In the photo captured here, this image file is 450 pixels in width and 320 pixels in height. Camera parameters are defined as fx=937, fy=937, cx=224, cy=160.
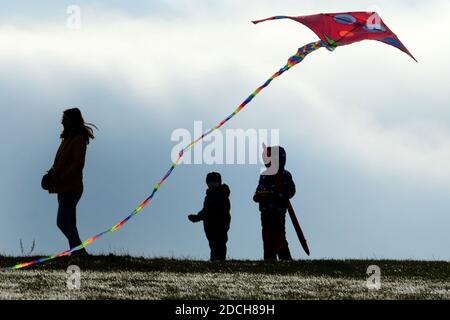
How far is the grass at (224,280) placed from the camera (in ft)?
38.4

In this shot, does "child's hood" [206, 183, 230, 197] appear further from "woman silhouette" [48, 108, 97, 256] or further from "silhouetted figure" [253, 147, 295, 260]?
"woman silhouette" [48, 108, 97, 256]

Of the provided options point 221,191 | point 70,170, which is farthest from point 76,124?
point 221,191

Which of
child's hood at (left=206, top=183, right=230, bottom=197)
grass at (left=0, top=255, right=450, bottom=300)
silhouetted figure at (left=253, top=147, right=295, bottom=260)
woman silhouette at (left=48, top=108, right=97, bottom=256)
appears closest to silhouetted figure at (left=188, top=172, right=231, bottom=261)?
child's hood at (left=206, top=183, right=230, bottom=197)

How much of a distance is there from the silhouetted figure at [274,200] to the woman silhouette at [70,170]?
3.20 meters

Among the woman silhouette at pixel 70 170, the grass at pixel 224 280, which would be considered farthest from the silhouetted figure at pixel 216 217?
the woman silhouette at pixel 70 170

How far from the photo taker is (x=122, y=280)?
13016mm

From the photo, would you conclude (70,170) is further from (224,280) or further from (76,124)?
(224,280)

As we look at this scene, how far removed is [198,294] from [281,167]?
5180mm

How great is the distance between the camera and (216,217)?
1683cm

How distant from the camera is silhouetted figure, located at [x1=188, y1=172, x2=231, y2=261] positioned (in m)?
16.8

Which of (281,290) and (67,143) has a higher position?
(67,143)

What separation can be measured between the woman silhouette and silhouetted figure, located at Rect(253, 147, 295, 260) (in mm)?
3203
